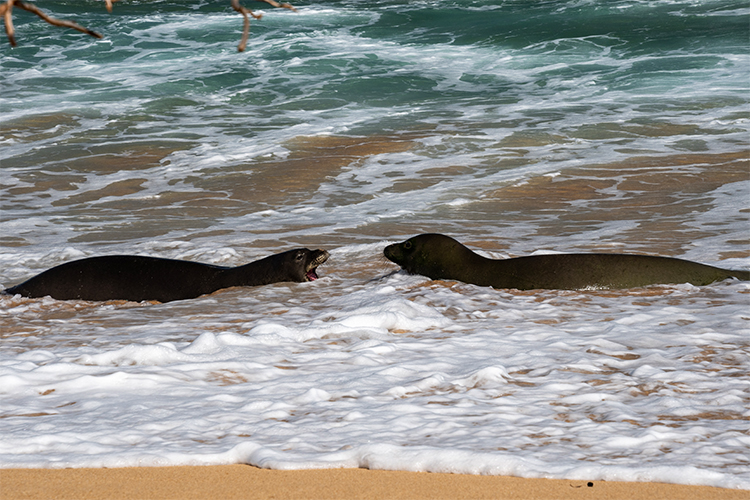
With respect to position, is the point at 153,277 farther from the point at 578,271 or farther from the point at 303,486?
the point at 303,486

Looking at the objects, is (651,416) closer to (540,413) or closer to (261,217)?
(540,413)

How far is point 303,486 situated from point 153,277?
12.1ft

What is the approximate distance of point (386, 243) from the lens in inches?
305

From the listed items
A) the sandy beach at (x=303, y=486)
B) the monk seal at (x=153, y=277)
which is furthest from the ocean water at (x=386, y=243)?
the monk seal at (x=153, y=277)

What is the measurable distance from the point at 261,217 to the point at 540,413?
662 cm

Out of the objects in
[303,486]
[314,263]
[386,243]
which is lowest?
[386,243]

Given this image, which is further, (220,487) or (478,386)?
(478,386)

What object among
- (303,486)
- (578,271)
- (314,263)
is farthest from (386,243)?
(303,486)

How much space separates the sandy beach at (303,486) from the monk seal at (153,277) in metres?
3.28

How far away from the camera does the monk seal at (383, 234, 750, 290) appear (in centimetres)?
581

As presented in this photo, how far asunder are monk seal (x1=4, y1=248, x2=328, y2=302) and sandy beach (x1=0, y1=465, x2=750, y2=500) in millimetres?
3278

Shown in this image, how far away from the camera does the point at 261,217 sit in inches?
382

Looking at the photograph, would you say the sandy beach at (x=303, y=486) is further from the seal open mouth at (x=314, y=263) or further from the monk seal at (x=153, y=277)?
the seal open mouth at (x=314, y=263)

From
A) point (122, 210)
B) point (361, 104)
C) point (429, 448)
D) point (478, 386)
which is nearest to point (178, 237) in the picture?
point (122, 210)
